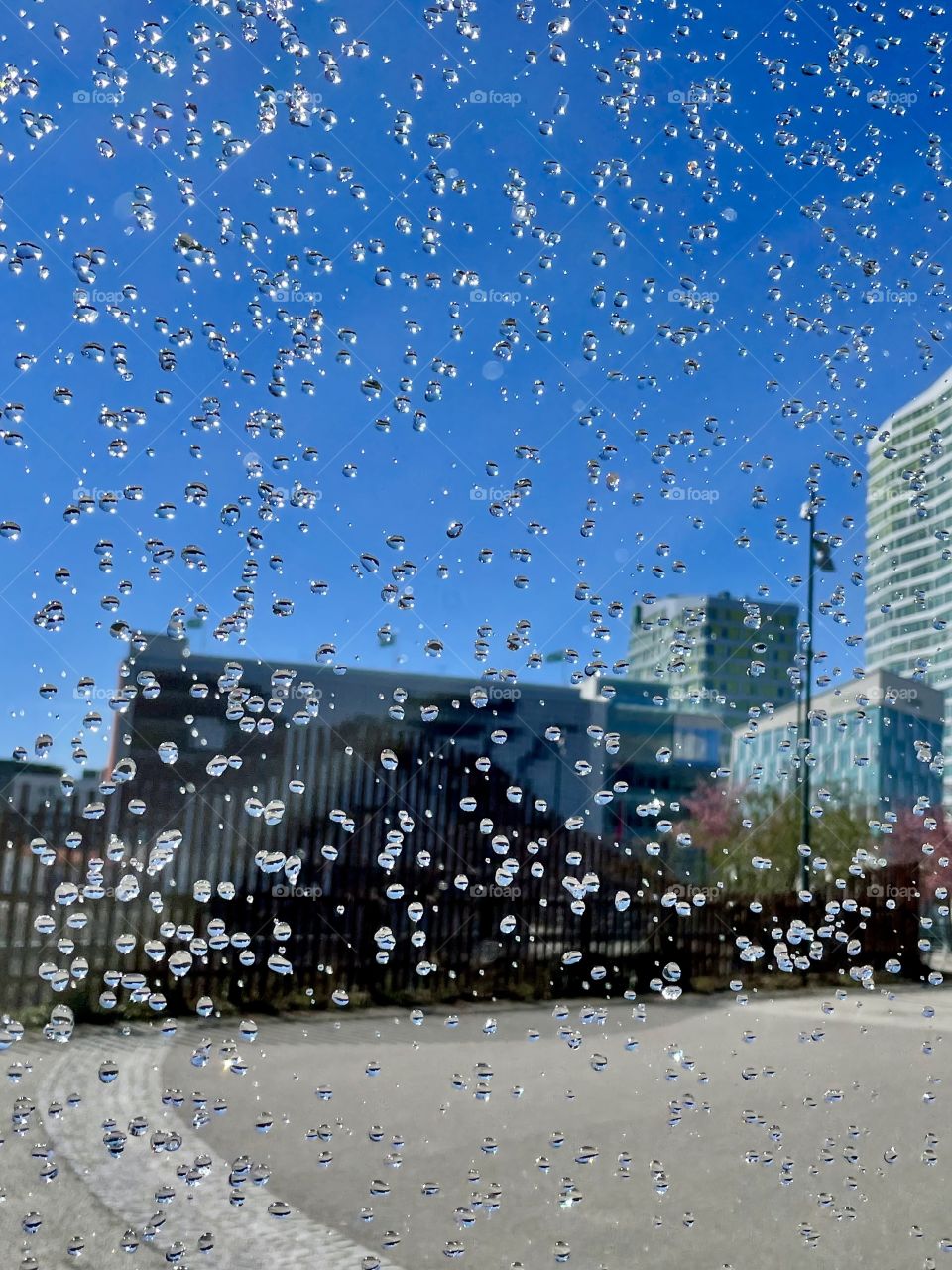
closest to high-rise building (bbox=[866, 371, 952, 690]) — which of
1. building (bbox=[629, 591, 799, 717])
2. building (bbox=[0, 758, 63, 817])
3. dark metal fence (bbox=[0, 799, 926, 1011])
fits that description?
building (bbox=[629, 591, 799, 717])

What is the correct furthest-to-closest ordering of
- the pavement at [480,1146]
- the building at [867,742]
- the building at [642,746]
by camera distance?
the building at [867,742], the building at [642,746], the pavement at [480,1146]

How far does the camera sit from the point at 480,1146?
5.36 feet

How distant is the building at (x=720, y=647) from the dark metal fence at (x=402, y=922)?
0.47 metres

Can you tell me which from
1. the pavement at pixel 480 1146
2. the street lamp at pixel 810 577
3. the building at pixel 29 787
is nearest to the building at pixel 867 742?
the street lamp at pixel 810 577

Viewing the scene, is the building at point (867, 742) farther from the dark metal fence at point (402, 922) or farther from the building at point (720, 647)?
the dark metal fence at point (402, 922)

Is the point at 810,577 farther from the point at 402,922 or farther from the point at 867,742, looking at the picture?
the point at 402,922

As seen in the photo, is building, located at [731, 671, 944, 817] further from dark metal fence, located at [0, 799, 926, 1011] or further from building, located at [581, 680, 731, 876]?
dark metal fence, located at [0, 799, 926, 1011]

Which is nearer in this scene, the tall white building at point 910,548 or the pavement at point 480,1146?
the pavement at point 480,1146

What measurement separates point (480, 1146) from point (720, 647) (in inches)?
45.7

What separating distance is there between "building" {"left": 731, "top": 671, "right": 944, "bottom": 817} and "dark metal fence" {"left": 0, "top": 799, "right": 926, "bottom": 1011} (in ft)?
0.84

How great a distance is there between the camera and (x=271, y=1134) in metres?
1.60

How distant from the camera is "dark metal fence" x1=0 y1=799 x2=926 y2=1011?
194 cm

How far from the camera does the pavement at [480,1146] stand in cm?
141

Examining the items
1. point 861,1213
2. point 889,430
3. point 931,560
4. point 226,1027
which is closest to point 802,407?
point 889,430
